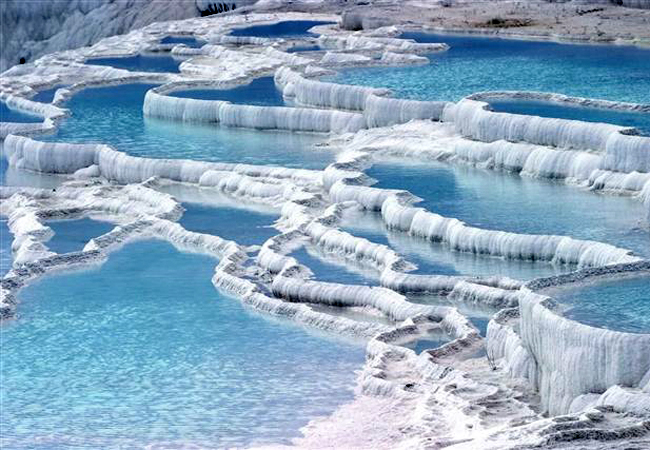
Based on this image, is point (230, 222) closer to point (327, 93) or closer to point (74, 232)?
point (74, 232)

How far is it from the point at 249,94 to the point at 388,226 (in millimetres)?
8756

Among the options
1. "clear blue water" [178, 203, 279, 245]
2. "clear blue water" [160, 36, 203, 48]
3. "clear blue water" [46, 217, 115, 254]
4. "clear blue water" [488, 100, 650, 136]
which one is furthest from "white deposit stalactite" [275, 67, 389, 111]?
"clear blue water" [160, 36, 203, 48]

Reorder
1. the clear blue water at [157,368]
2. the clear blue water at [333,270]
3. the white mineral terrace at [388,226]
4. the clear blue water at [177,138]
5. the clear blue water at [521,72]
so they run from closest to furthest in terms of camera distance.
→ 1. the white mineral terrace at [388,226]
2. the clear blue water at [157,368]
3. the clear blue water at [333,270]
4. the clear blue water at [177,138]
5. the clear blue water at [521,72]

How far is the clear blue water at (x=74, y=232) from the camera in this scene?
763 inches

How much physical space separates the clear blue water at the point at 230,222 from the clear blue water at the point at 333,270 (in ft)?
3.66

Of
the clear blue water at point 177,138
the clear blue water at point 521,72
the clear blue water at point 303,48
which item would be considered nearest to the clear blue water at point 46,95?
the clear blue water at point 177,138

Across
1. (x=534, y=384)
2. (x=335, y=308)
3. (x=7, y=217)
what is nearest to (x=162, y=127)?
(x=7, y=217)

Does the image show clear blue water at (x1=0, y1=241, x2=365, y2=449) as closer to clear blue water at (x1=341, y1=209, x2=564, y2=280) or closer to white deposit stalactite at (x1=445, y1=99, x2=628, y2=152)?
clear blue water at (x1=341, y1=209, x2=564, y2=280)

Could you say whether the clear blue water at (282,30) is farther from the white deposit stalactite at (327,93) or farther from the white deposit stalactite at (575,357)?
the white deposit stalactite at (575,357)

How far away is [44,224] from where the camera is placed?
67.4 feet

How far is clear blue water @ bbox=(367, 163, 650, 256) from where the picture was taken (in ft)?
54.1

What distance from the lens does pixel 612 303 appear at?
12.5 m

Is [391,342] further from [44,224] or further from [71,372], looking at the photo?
[44,224]

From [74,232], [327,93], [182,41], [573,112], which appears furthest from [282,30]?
[74,232]
